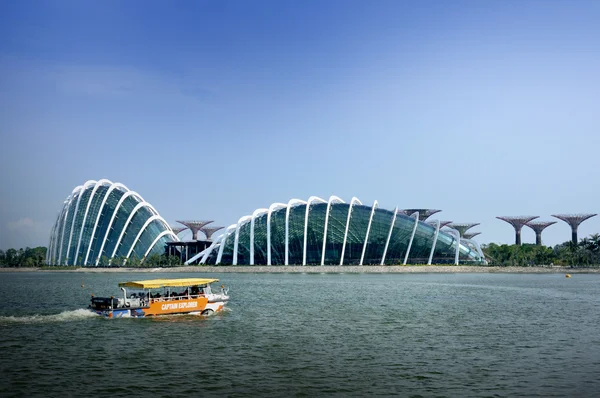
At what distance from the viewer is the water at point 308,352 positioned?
2395cm

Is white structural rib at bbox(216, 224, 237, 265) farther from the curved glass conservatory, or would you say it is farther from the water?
the water

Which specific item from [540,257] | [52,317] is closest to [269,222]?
[540,257]

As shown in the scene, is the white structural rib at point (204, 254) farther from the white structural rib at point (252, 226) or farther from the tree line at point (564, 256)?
the tree line at point (564, 256)

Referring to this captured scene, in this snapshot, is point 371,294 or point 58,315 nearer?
point 58,315

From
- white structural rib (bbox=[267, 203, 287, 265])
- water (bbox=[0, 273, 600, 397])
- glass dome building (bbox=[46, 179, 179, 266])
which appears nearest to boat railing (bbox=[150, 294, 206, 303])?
water (bbox=[0, 273, 600, 397])

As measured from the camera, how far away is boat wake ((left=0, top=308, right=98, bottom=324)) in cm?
4278

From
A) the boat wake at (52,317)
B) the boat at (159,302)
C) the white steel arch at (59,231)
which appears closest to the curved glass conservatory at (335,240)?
the white steel arch at (59,231)

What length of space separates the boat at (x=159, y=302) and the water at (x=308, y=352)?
86 cm

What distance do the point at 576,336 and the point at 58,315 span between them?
35992mm

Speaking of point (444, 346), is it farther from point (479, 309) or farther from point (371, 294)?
point (371, 294)

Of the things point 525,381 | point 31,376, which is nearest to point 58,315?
point 31,376

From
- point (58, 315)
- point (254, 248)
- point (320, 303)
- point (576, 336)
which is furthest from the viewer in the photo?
point (254, 248)

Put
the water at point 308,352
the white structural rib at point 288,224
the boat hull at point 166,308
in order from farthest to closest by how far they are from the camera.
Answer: the white structural rib at point 288,224 → the boat hull at point 166,308 → the water at point 308,352

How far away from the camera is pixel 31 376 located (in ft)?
83.5
